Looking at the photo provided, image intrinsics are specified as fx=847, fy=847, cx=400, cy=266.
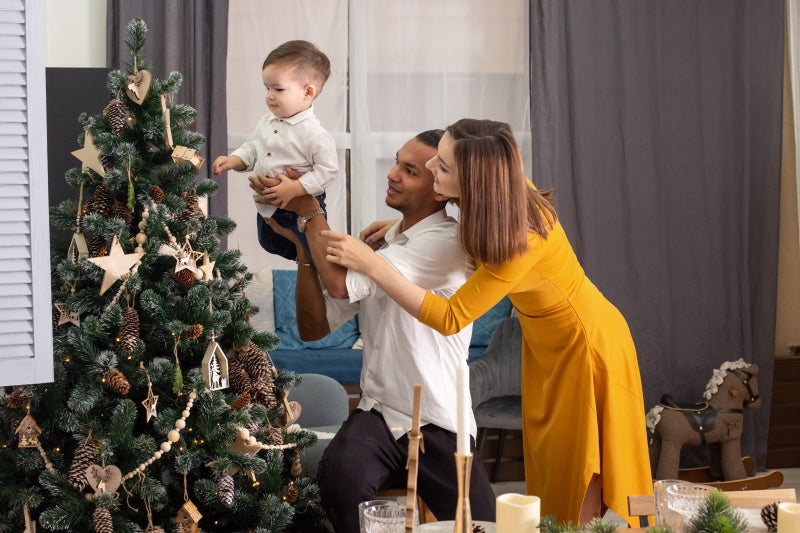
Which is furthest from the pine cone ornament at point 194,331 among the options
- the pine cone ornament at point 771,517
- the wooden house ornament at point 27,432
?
the pine cone ornament at point 771,517

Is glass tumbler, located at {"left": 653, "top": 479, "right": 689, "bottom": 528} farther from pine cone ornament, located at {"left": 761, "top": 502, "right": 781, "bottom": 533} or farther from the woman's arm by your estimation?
the woman's arm

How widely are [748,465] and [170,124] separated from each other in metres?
3.48

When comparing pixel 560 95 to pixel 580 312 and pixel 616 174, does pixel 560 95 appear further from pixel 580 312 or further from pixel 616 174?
pixel 580 312

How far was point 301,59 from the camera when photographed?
2.29 metres

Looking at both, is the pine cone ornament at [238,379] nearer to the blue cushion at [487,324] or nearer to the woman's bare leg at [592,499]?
the woman's bare leg at [592,499]

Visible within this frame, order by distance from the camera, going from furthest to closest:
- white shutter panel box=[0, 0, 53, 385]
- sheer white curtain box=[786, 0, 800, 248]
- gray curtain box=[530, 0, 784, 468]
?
1. sheer white curtain box=[786, 0, 800, 248]
2. gray curtain box=[530, 0, 784, 468]
3. white shutter panel box=[0, 0, 53, 385]

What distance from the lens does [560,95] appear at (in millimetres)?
4613

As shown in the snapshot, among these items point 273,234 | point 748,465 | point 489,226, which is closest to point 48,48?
point 273,234

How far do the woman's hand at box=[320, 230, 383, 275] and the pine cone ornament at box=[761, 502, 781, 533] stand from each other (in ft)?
3.08

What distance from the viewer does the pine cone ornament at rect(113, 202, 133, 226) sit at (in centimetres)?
179

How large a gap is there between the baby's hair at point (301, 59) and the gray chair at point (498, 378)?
1970 millimetres

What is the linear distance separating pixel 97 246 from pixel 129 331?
21cm

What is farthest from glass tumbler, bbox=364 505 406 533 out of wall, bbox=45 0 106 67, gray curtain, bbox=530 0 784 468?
wall, bbox=45 0 106 67

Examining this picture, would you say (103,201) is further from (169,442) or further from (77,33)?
(77,33)
